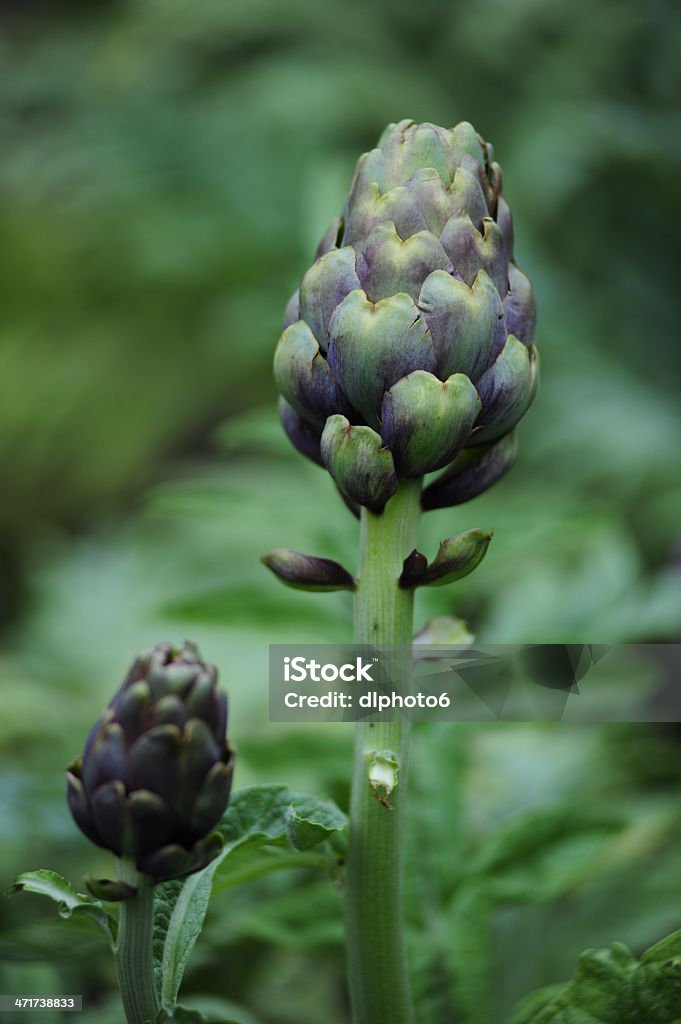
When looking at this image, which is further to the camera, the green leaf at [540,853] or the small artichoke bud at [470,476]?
the green leaf at [540,853]

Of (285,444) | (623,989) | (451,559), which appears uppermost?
(285,444)

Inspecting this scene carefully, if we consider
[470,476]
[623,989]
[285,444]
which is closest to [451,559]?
[470,476]

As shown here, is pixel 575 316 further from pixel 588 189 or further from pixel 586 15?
pixel 586 15

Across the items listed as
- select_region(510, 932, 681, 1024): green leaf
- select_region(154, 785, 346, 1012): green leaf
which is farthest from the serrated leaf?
select_region(510, 932, 681, 1024): green leaf

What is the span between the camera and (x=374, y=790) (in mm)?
386

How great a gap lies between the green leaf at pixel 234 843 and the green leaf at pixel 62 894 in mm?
31

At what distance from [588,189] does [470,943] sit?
4.00 ft

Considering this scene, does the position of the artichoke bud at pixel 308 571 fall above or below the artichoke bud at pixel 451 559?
above

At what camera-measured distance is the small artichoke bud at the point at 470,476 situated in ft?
1.34

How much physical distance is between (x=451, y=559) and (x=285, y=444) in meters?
0.40

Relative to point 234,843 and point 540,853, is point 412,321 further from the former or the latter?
point 540,853

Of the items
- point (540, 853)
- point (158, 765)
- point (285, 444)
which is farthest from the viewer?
point (285, 444)

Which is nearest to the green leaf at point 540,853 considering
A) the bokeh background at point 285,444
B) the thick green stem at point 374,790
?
the bokeh background at point 285,444

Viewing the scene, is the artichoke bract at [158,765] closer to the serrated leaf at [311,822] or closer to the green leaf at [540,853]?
the serrated leaf at [311,822]
